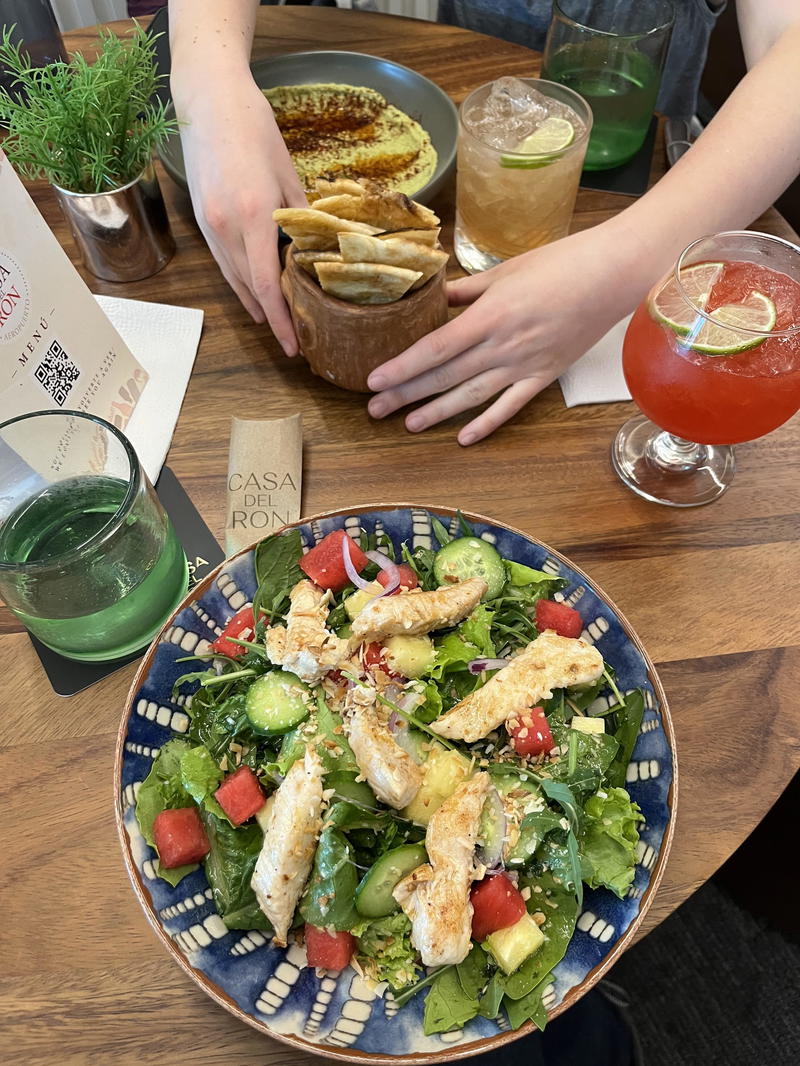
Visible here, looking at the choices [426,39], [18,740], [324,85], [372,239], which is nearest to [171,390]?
[372,239]

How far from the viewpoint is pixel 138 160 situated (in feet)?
4.72

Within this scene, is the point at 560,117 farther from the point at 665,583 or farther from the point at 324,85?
the point at 665,583

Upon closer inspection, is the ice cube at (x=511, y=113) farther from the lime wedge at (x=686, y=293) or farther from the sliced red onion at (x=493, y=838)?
the sliced red onion at (x=493, y=838)

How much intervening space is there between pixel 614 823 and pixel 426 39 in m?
1.91

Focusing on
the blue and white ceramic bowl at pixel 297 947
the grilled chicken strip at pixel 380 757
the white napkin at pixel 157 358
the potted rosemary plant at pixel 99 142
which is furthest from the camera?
the white napkin at pixel 157 358

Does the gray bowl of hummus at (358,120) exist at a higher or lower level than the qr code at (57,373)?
higher

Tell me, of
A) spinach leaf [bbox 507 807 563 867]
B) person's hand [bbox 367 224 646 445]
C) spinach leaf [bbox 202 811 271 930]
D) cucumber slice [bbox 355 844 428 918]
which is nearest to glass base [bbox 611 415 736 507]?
person's hand [bbox 367 224 646 445]

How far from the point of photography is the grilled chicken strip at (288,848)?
2.88ft

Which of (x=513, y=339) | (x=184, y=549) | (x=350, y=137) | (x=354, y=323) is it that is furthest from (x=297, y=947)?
(x=350, y=137)

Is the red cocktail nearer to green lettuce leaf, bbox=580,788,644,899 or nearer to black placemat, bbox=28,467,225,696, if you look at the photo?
green lettuce leaf, bbox=580,788,644,899

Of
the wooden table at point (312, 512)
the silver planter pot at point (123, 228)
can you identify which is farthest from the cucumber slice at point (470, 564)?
the silver planter pot at point (123, 228)

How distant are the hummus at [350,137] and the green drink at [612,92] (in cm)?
35

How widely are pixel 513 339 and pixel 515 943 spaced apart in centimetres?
96

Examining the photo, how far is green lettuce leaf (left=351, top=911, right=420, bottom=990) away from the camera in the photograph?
2.93 feet
